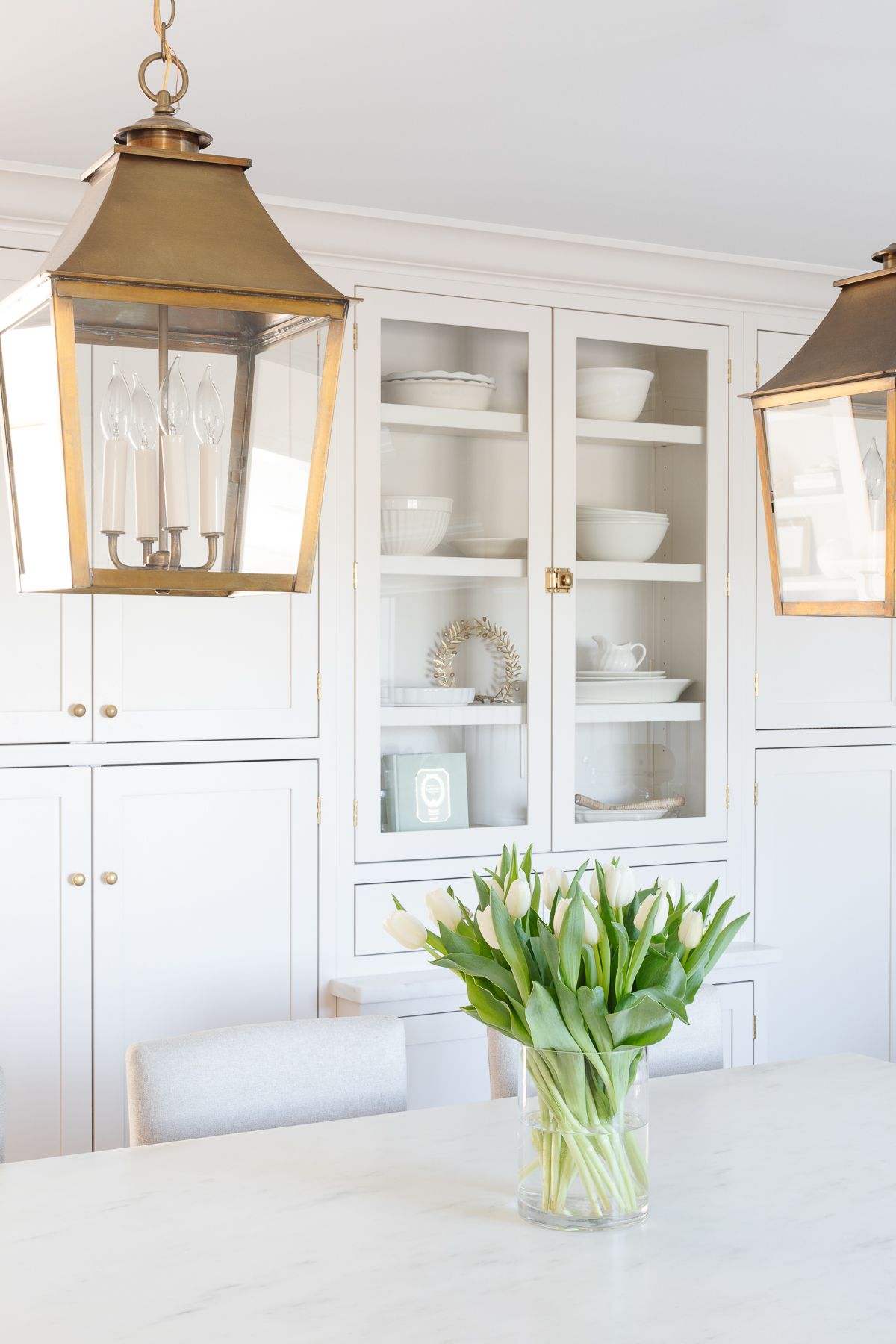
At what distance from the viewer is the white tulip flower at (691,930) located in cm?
140

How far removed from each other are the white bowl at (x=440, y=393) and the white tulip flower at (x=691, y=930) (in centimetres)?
178

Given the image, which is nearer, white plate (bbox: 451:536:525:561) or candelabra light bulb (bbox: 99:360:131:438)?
candelabra light bulb (bbox: 99:360:131:438)

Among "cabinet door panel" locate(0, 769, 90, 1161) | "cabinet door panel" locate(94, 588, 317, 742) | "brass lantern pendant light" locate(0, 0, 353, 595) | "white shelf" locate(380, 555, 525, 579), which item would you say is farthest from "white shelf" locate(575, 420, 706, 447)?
"brass lantern pendant light" locate(0, 0, 353, 595)

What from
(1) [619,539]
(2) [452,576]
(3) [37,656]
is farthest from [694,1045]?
(3) [37,656]

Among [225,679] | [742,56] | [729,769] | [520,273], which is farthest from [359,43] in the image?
[729,769]

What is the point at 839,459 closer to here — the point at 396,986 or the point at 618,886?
the point at 618,886

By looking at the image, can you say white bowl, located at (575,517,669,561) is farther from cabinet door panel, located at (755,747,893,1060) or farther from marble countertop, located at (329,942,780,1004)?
marble countertop, located at (329,942,780,1004)

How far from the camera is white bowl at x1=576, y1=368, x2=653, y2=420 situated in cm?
310

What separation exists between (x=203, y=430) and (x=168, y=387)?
4 cm

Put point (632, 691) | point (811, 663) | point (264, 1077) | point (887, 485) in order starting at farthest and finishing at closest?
point (811, 663)
point (632, 691)
point (264, 1077)
point (887, 485)

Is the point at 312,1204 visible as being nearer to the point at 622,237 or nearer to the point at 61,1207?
the point at 61,1207

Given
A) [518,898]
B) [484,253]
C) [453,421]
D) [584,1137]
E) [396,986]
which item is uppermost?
[484,253]

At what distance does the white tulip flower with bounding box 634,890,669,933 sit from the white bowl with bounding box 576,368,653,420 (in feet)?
6.11

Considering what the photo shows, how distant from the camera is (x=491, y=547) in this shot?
3.02 meters
